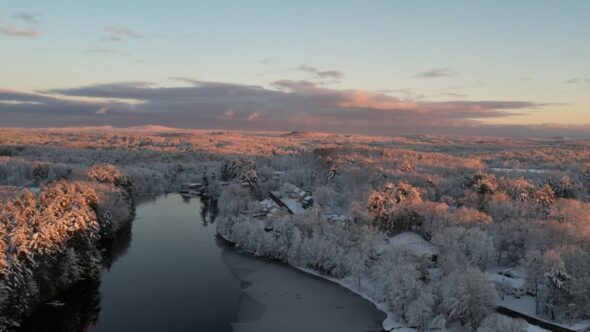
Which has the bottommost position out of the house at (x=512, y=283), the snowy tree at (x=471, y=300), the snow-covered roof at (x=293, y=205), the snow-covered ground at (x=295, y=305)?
the snow-covered ground at (x=295, y=305)

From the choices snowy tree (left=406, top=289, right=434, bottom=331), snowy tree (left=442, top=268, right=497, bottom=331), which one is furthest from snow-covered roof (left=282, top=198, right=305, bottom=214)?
snowy tree (left=442, top=268, right=497, bottom=331)

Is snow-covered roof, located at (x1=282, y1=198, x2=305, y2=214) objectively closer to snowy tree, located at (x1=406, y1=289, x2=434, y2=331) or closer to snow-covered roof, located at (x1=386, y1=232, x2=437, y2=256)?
snow-covered roof, located at (x1=386, y1=232, x2=437, y2=256)

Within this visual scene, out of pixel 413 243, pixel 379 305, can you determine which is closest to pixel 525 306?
pixel 379 305

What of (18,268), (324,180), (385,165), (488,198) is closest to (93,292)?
(18,268)

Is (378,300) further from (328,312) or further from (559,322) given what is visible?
(559,322)

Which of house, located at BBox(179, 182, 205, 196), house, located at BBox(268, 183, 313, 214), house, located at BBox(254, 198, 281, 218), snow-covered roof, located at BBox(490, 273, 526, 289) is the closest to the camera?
snow-covered roof, located at BBox(490, 273, 526, 289)

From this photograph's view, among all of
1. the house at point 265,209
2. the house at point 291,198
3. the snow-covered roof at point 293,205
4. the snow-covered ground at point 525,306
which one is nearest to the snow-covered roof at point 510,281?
the snow-covered ground at point 525,306

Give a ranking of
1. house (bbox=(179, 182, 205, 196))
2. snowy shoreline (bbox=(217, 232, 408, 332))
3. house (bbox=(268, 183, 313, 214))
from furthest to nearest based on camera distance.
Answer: house (bbox=(179, 182, 205, 196))
house (bbox=(268, 183, 313, 214))
snowy shoreline (bbox=(217, 232, 408, 332))

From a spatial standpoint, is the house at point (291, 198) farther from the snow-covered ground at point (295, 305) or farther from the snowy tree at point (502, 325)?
the snowy tree at point (502, 325)

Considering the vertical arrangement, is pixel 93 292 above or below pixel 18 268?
below
